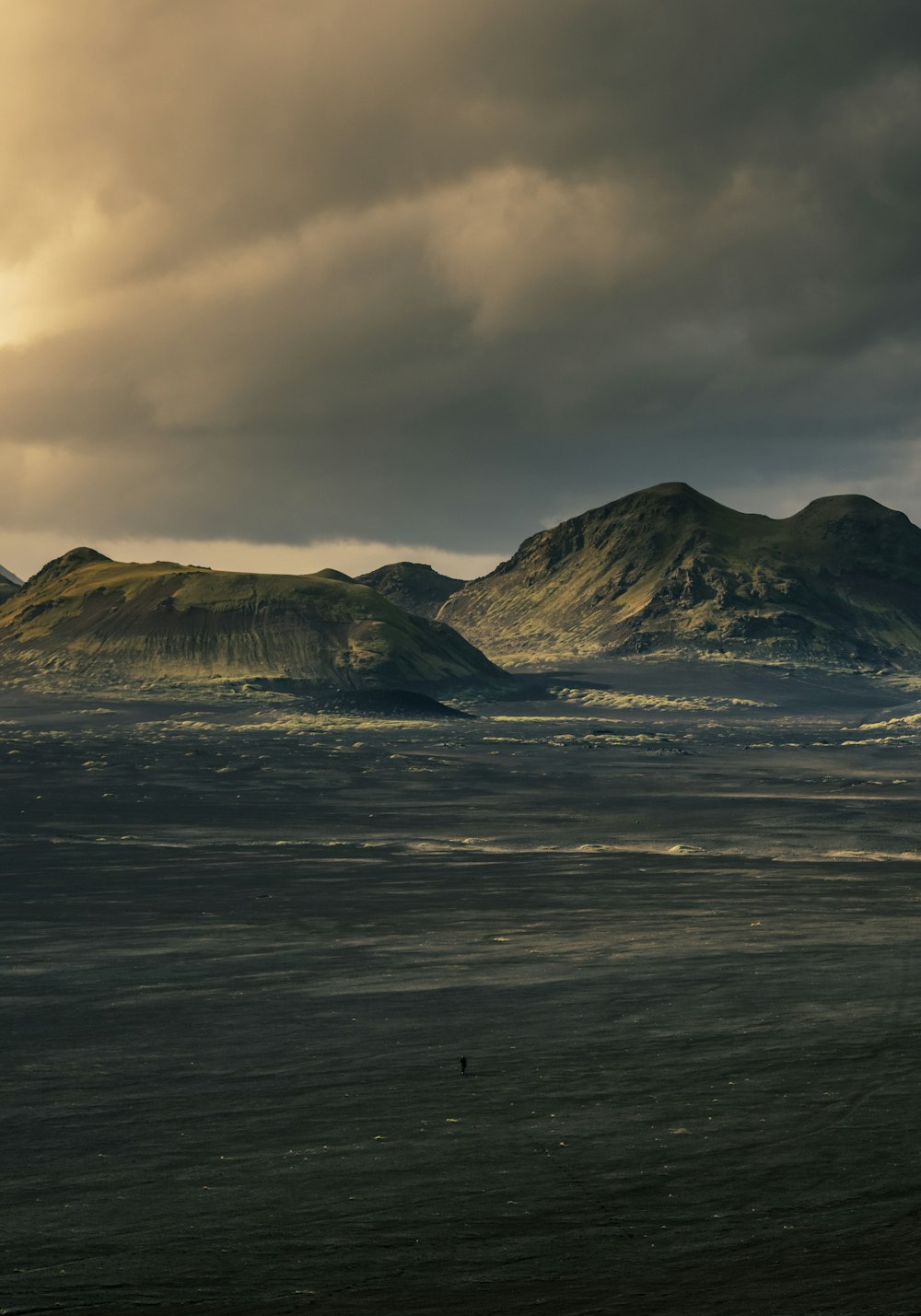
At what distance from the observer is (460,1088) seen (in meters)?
25.6

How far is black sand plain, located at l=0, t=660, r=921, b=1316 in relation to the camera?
57.0 feet

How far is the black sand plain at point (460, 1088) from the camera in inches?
683

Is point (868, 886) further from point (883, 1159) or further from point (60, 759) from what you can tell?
point (60, 759)

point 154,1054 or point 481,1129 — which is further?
point 154,1054

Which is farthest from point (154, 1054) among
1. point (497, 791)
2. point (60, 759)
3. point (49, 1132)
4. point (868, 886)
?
point (60, 759)

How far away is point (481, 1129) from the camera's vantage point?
23078 mm

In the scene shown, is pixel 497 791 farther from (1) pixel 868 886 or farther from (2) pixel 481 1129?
(2) pixel 481 1129

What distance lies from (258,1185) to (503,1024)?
11311 millimetres

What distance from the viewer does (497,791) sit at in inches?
4643

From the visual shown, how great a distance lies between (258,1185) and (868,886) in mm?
41051

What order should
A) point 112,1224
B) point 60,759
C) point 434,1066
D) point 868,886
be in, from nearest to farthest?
point 112,1224
point 434,1066
point 868,886
point 60,759

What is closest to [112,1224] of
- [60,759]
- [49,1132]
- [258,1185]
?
[258,1185]

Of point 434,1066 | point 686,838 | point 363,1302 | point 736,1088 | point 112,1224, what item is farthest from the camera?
point 686,838

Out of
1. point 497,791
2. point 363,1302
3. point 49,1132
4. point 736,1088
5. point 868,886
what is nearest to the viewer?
point 363,1302
